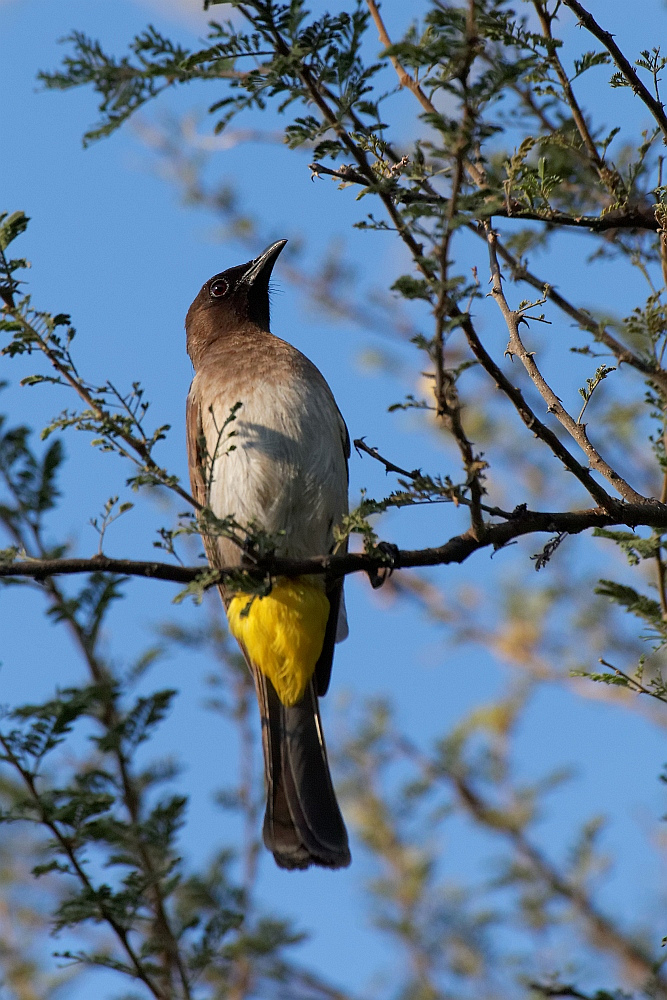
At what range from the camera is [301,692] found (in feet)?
16.3

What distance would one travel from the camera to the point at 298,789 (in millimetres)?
4734

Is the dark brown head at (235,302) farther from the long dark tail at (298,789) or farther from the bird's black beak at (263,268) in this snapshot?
the long dark tail at (298,789)

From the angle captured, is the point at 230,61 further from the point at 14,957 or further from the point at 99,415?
the point at 14,957

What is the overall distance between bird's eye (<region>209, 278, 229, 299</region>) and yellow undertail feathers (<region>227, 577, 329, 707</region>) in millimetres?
2040

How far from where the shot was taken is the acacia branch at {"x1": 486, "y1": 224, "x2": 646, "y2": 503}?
10.2 feet

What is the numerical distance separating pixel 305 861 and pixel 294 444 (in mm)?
1760

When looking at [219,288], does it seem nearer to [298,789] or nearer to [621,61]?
[298,789]

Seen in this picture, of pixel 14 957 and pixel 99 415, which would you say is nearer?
pixel 99 415

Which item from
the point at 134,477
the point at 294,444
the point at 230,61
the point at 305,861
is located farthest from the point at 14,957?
the point at 230,61

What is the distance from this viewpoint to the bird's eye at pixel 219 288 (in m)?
6.13

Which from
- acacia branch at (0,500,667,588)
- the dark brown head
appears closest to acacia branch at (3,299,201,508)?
acacia branch at (0,500,667,588)

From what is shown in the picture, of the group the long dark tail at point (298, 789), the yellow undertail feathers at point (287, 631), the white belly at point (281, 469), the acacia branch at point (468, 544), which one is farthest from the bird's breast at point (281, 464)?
the acacia branch at point (468, 544)

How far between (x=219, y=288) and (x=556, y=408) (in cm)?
339

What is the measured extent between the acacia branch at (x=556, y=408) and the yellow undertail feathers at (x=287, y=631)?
177cm
